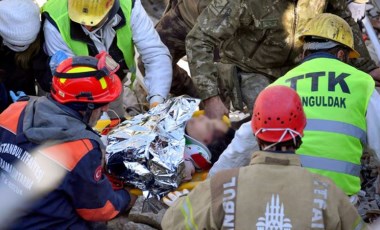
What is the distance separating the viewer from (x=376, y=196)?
511 cm

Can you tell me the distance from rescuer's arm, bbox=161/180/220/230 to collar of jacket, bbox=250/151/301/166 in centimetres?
24

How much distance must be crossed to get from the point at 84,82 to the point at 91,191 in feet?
1.73

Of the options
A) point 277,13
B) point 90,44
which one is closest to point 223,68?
point 277,13

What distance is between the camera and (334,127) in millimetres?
3828

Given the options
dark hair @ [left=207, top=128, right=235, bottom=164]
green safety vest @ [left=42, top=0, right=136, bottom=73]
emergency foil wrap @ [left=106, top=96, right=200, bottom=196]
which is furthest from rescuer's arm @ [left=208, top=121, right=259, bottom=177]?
green safety vest @ [left=42, top=0, right=136, bottom=73]

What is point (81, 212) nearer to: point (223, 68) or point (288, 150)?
point (288, 150)

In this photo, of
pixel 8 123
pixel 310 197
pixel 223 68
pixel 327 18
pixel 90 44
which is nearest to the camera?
pixel 310 197

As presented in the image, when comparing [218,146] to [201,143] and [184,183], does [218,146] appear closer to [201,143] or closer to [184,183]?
[201,143]

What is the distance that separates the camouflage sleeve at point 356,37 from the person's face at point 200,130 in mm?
1428

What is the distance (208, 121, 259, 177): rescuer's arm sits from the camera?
3.85m

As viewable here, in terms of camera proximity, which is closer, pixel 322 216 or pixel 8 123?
pixel 322 216

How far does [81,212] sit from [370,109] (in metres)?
1.51

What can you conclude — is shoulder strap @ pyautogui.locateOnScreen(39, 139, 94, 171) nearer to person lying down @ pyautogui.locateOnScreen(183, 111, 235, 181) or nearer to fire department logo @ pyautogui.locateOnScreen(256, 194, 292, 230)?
person lying down @ pyautogui.locateOnScreen(183, 111, 235, 181)

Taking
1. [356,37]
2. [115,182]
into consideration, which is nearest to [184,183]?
[115,182]
